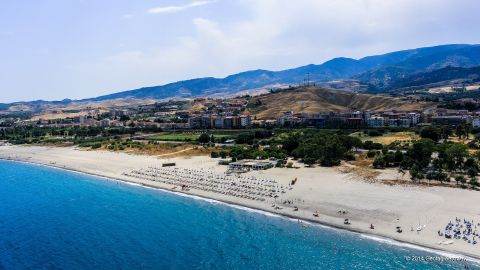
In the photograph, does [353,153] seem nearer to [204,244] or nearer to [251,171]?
[251,171]

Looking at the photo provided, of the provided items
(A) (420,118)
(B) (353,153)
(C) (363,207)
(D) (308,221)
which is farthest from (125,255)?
(A) (420,118)

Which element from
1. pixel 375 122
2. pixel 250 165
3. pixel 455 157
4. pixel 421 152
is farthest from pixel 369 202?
pixel 375 122

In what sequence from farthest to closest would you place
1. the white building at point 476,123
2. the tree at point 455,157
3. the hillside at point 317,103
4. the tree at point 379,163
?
the hillside at point 317,103, the white building at point 476,123, the tree at point 379,163, the tree at point 455,157

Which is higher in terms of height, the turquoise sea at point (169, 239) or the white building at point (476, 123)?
the white building at point (476, 123)

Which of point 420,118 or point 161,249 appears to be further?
point 420,118

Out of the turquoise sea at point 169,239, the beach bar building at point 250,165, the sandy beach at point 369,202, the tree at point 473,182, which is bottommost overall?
the turquoise sea at point 169,239

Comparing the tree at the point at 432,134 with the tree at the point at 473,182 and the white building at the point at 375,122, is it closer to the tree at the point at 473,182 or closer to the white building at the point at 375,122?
the white building at the point at 375,122

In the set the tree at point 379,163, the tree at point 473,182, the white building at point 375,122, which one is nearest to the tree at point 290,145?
the tree at point 379,163
